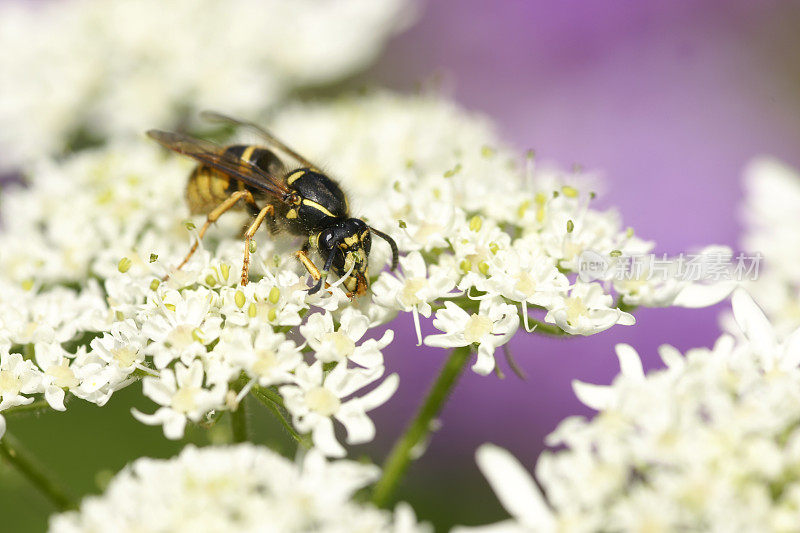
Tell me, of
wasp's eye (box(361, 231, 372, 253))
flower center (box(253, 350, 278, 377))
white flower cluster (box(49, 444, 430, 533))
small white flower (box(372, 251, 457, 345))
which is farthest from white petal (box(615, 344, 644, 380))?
flower center (box(253, 350, 278, 377))

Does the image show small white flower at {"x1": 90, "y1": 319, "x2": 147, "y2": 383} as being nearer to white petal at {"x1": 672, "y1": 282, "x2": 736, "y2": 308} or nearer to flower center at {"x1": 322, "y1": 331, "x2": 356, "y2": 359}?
flower center at {"x1": 322, "y1": 331, "x2": 356, "y2": 359}

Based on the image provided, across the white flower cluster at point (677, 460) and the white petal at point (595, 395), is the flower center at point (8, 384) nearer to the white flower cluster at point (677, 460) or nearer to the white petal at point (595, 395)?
the white flower cluster at point (677, 460)

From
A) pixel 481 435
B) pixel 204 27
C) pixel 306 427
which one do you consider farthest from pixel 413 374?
pixel 306 427

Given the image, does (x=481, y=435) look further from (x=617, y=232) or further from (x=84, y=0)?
(x=84, y=0)

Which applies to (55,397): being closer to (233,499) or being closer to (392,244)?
(233,499)

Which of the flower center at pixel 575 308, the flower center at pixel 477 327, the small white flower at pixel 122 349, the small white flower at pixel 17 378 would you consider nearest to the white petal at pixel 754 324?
the flower center at pixel 575 308
